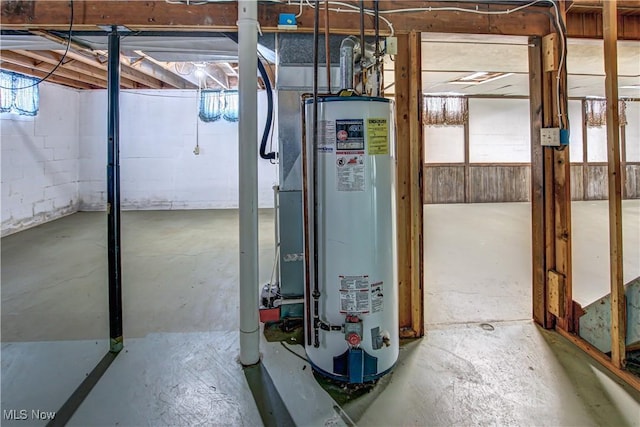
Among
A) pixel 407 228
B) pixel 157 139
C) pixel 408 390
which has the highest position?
pixel 157 139

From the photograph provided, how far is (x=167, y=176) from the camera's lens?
7.01 metres

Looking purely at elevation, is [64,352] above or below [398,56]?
below

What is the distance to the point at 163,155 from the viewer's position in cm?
696

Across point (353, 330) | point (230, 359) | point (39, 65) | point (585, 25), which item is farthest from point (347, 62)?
point (39, 65)

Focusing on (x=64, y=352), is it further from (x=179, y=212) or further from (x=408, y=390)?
(x=179, y=212)

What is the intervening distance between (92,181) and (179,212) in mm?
1773

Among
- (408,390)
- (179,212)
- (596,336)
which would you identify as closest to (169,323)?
(408,390)

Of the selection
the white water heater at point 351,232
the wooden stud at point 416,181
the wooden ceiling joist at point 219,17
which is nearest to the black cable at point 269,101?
the wooden ceiling joist at point 219,17

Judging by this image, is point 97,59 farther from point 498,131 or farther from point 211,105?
point 498,131

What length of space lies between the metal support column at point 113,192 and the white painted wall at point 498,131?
7.29 metres

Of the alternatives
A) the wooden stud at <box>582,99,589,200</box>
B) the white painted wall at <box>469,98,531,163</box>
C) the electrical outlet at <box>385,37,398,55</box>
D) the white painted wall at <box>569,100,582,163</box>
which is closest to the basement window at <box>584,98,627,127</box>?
the wooden stud at <box>582,99,589,200</box>

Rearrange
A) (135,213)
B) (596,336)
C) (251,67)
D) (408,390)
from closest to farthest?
(408,390), (251,67), (596,336), (135,213)

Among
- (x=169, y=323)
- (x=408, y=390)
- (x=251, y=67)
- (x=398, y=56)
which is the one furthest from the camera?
(x=169, y=323)

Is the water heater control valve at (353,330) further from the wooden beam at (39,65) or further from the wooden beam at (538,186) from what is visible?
the wooden beam at (39,65)
